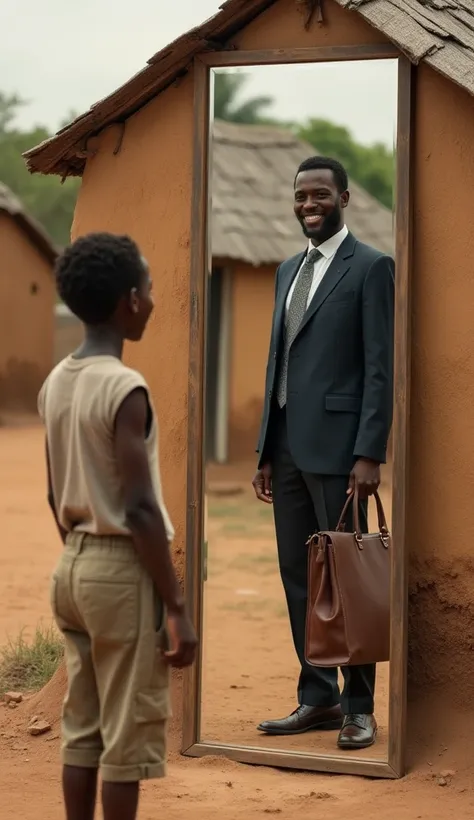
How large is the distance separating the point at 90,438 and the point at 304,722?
2489 mm

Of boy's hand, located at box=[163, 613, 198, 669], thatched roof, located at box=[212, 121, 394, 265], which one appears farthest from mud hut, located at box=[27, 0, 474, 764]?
thatched roof, located at box=[212, 121, 394, 265]

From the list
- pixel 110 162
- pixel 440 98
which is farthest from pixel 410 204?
pixel 110 162

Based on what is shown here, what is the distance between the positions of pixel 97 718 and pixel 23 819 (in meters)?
1.12

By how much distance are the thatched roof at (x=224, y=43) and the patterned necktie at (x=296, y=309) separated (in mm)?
897

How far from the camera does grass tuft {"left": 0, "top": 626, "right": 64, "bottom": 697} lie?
257 inches

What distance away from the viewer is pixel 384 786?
495 cm

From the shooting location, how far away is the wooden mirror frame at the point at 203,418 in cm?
502

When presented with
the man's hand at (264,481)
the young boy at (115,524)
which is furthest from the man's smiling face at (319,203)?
the young boy at (115,524)

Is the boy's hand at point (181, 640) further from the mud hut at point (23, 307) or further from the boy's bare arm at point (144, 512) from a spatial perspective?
the mud hut at point (23, 307)

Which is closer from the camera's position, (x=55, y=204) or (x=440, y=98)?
(x=440, y=98)

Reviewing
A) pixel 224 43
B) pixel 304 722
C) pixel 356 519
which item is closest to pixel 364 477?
pixel 356 519

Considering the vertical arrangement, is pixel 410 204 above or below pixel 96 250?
above

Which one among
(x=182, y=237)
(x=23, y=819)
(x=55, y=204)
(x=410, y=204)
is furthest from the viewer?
(x=55, y=204)

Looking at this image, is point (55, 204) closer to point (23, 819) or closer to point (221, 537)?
point (221, 537)
